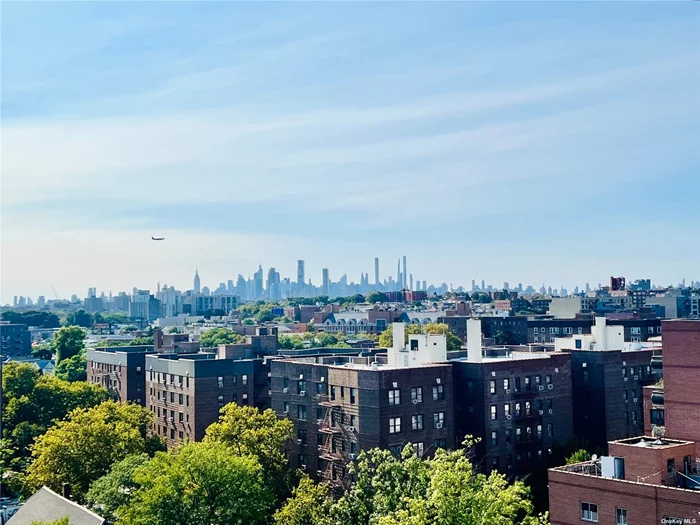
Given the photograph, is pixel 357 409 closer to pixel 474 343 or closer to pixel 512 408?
pixel 474 343

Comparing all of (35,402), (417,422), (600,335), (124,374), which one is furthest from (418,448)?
(35,402)

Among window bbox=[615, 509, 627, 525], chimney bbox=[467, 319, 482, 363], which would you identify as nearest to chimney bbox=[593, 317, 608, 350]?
chimney bbox=[467, 319, 482, 363]

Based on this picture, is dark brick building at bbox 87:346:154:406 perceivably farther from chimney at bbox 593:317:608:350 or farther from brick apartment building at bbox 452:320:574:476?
chimney at bbox 593:317:608:350

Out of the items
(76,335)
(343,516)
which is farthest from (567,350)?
(76,335)

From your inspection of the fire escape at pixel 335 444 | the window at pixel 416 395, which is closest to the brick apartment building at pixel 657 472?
the window at pixel 416 395

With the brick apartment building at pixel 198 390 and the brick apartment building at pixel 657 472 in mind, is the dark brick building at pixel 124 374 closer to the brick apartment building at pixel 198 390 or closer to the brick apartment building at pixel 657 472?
→ the brick apartment building at pixel 198 390

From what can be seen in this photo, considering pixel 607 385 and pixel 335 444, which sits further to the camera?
pixel 607 385
